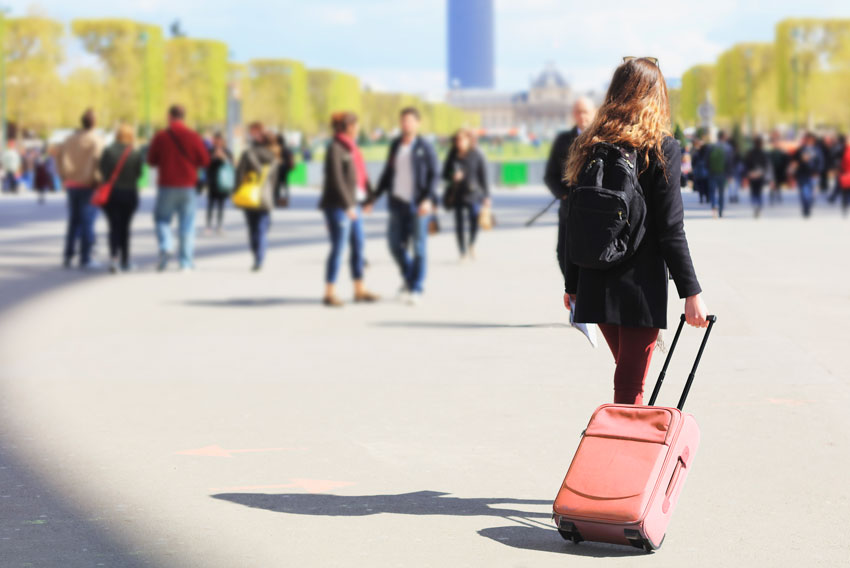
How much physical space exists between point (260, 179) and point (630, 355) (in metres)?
10.8

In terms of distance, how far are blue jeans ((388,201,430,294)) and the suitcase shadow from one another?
6.97m

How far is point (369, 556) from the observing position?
4.39 metres

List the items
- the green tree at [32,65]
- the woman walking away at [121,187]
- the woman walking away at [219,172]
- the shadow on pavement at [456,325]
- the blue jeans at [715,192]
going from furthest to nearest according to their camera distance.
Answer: the green tree at [32,65]
the woman walking away at [219,172]
the woman walking away at [121,187]
the shadow on pavement at [456,325]
the blue jeans at [715,192]

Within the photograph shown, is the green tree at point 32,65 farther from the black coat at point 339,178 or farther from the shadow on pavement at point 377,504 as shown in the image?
the shadow on pavement at point 377,504

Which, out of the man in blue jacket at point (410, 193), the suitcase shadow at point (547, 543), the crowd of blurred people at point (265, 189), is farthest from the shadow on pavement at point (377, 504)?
the man in blue jacket at point (410, 193)

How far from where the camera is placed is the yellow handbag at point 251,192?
14.8m

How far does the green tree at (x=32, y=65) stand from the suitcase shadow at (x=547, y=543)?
68.0 meters

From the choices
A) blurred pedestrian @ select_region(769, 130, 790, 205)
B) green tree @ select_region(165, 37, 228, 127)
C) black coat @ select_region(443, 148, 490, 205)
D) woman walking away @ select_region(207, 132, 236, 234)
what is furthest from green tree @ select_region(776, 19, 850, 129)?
black coat @ select_region(443, 148, 490, 205)

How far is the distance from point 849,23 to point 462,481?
239 feet

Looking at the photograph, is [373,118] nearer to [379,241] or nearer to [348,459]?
[379,241]

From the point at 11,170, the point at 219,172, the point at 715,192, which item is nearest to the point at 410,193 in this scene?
the point at 715,192

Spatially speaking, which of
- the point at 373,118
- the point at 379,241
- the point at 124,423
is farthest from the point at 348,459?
the point at 373,118

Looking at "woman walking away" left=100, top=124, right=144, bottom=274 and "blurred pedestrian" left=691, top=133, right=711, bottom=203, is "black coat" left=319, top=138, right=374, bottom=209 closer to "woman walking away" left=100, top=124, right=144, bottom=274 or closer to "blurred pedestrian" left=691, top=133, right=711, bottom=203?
"woman walking away" left=100, top=124, right=144, bottom=274

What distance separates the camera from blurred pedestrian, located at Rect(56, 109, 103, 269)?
14977mm
